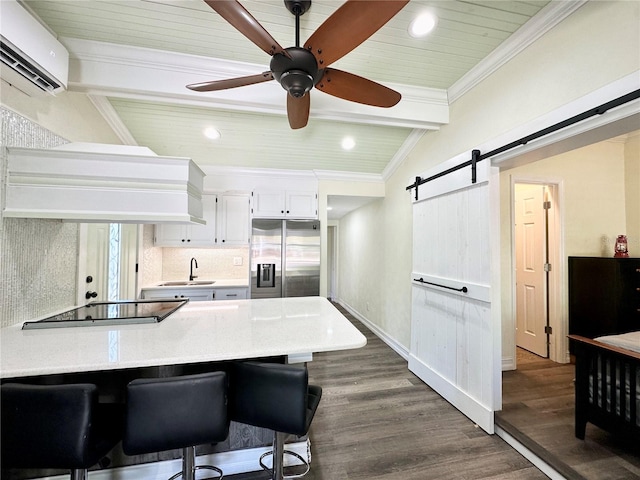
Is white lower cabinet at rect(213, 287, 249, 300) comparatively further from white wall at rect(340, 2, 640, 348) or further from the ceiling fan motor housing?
the ceiling fan motor housing

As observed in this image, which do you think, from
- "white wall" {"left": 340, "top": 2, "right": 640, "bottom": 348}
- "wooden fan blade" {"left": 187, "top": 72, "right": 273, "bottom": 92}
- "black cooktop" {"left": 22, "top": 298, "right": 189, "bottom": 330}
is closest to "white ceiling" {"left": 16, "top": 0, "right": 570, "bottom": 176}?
"white wall" {"left": 340, "top": 2, "right": 640, "bottom": 348}

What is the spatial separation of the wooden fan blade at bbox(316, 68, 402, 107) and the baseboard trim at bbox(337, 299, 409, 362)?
2902 mm

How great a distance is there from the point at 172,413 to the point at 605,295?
13.0 ft

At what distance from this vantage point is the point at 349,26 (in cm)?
116

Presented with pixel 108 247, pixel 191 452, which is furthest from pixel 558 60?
pixel 108 247

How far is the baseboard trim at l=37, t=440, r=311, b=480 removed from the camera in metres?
1.61

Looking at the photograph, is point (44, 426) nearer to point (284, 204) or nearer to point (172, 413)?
point (172, 413)

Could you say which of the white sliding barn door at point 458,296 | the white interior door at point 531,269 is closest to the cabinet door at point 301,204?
the white sliding barn door at point 458,296

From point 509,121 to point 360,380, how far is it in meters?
2.67

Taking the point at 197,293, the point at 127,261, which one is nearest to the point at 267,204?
the point at 197,293

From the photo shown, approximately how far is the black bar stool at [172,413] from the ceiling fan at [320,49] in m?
1.46

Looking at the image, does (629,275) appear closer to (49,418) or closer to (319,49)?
(319,49)

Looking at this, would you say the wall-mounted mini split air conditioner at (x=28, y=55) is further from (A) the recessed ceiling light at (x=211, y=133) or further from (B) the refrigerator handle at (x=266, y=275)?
(B) the refrigerator handle at (x=266, y=275)

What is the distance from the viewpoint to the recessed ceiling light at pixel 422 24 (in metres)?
1.77
